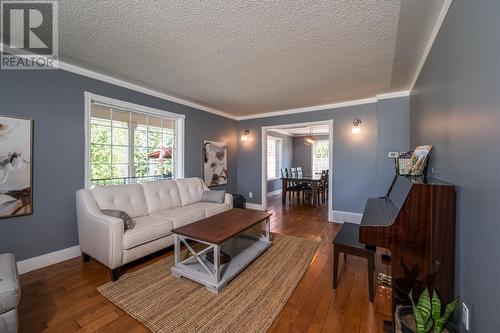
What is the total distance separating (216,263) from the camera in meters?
1.90

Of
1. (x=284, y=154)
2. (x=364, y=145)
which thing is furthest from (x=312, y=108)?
(x=284, y=154)

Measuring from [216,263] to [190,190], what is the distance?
6.55 ft

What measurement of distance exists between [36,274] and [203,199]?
7.15ft

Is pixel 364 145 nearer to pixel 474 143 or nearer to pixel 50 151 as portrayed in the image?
pixel 474 143

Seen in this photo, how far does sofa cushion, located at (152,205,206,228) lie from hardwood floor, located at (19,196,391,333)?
0.51m

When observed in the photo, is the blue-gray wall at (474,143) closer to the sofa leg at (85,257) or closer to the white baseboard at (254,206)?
the sofa leg at (85,257)

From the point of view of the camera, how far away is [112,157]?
307 centimetres

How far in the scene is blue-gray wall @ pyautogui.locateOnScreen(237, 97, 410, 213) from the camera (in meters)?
3.52

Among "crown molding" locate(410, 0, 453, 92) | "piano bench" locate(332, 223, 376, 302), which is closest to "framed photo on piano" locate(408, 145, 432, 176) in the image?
"piano bench" locate(332, 223, 376, 302)

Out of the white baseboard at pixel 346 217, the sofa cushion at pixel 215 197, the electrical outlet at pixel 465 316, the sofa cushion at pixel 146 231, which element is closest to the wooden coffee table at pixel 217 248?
the sofa cushion at pixel 146 231

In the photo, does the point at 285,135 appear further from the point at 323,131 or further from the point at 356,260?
the point at 356,260

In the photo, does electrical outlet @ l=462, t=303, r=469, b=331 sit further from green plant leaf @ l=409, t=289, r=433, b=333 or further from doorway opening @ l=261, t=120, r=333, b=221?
doorway opening @ l=261, t=120, r=333, b=221

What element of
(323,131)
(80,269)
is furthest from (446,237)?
(323,131)

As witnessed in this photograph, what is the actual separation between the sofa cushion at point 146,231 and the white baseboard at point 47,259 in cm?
85
